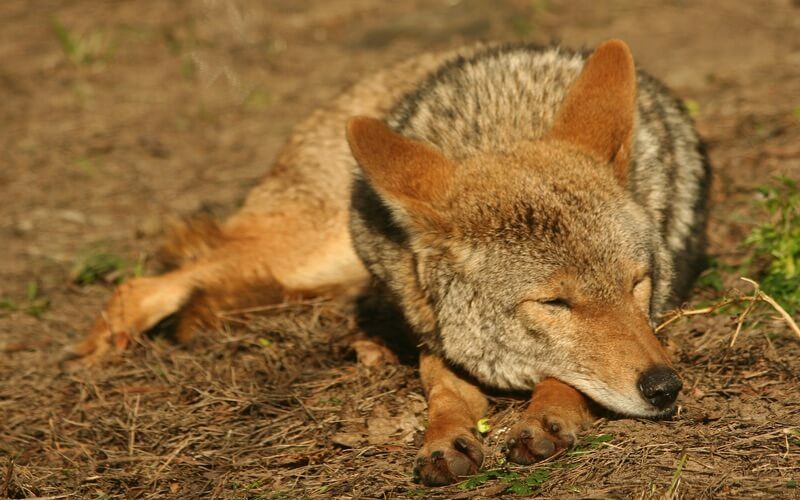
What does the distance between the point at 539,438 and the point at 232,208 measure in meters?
4.12

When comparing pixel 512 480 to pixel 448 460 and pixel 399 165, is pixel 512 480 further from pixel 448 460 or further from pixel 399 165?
pixel 399 165

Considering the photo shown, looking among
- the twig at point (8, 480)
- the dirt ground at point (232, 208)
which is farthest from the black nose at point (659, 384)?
the twig at point (8, 480)

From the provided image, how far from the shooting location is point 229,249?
5.82 metres

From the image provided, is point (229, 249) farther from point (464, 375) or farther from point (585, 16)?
point (585, 16)

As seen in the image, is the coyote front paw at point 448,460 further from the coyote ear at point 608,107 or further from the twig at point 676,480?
the coyote ear at point 608,107

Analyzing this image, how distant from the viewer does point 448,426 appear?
12.7 feet

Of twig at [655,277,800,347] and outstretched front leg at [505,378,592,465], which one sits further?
twig at [655,277,800,347]

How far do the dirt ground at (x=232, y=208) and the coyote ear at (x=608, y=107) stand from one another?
1.08 meters

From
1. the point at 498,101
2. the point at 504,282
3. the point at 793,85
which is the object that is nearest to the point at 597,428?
the point at 504,282

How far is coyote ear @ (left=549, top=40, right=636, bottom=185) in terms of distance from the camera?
4109mm

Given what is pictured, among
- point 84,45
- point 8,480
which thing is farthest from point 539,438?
point 84,45

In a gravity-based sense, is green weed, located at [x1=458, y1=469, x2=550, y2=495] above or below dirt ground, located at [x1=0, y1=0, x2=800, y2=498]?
above

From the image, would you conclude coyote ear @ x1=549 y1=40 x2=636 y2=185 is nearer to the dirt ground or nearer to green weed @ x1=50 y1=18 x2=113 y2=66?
the dirt ground

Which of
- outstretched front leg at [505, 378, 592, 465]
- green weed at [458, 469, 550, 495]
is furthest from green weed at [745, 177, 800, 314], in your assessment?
green weed at [458, 469, 550, 495]
